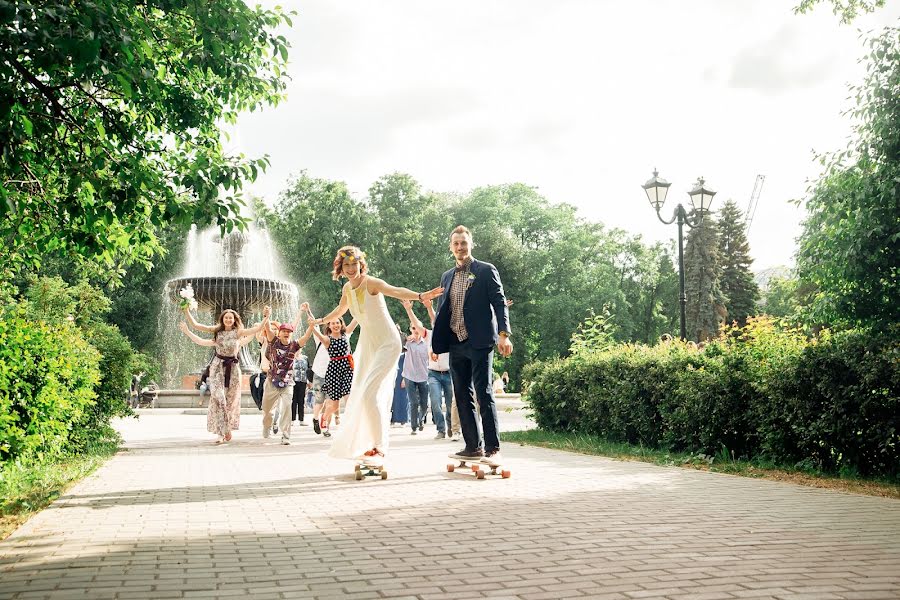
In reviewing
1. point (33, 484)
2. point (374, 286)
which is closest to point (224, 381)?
point (374, 286)

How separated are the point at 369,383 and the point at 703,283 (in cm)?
5820

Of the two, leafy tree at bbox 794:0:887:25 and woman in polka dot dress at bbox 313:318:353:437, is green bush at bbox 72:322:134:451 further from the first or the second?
leafy tree at bbox 794:0:887:25

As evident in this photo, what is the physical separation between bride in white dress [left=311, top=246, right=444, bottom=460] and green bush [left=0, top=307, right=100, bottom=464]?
109 inches

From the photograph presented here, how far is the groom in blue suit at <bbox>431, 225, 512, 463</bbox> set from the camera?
8320 mm

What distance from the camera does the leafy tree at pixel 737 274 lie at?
227 feet

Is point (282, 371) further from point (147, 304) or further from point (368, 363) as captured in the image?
point (147, 304)

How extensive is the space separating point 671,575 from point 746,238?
2885 inches

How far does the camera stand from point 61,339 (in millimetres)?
8984

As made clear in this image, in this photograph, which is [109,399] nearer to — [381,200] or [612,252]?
[381,200]

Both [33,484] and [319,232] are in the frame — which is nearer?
[33,484]

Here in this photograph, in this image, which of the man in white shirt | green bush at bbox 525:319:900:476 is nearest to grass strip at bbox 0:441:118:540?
the man in white shirt

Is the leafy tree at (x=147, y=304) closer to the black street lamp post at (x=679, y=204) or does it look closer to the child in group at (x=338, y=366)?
the black street lamp post at (x=679, y=204)

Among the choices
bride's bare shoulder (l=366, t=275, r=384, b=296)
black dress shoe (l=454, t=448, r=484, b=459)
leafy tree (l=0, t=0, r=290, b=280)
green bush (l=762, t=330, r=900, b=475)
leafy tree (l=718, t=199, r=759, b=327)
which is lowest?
black dress shoe (l=454, t=448, r=484, b=459)

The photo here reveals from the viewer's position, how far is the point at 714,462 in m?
9.41
